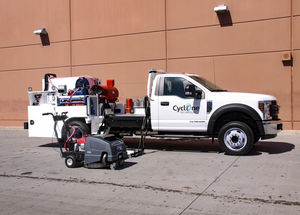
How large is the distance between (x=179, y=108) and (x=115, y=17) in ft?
26.0

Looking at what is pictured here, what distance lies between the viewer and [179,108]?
9.32 metres

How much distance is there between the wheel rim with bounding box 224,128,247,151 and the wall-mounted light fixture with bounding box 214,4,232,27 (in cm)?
631

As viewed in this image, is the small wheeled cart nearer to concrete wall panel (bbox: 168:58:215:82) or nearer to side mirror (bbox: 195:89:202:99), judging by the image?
side mirror (bbox: 195:89:202:99)

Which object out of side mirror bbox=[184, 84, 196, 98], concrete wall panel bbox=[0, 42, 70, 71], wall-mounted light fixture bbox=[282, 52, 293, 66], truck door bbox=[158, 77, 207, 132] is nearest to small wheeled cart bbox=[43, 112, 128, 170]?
truck door bbox=[158, 77, 207, 132]

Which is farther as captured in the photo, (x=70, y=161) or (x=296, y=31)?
(x=296, y=31)


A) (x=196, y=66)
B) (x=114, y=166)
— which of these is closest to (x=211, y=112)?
(x=114, y=166)

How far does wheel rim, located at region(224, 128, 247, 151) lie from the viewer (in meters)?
8.66

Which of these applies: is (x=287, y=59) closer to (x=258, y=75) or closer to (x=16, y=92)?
(x=258, y=75)

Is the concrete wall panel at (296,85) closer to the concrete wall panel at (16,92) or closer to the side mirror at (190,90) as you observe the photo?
the side mirror at (190,90)

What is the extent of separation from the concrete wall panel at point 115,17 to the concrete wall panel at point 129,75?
1.50m

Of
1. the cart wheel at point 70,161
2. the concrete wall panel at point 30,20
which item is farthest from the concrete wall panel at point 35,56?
the cart wheel at point 70,161

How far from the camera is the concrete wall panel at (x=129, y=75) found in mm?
15062

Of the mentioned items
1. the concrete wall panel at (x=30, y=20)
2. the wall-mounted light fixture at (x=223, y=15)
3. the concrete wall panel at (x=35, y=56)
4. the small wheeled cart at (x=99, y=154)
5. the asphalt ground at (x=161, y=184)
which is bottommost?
the asphalt ground at (x=161, y=184)

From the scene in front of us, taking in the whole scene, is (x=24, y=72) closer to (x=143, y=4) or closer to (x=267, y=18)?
(x=143, y=4)
